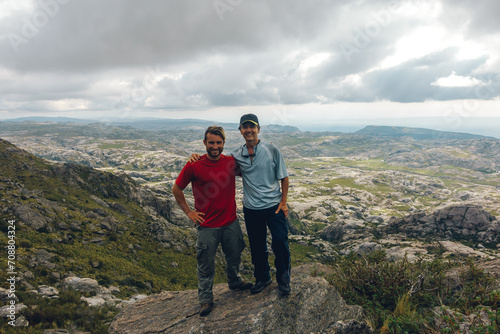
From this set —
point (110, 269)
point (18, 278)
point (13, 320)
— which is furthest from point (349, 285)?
point (110, 269)

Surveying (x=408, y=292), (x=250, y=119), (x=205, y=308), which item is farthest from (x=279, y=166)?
(x=408, y=292)

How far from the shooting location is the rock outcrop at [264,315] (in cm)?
719

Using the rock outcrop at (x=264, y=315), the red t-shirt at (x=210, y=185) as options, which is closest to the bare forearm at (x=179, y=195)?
the red t-shirt at (x=210, y=185)

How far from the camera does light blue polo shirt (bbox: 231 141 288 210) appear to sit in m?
8.09

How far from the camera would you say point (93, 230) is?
4322 centimetres

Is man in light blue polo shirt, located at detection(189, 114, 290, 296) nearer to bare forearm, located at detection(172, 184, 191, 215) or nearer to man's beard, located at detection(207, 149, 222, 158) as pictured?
man's beard, located at detection(207, 149, 222, 158)

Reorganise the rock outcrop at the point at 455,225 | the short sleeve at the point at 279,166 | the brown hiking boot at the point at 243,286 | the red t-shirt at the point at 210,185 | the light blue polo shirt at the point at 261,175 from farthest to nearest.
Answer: the rock outcrop at the point at 455,225
the brown hiking boot at the point at 243,286
the short sleeve at the point at 279,166
the red t-shirt at the point at 210,185
the light blue polo shirt at the point at 261,175

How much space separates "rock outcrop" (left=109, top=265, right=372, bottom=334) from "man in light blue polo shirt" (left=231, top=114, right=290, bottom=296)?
672mm

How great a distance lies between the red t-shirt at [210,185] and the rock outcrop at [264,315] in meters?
3.09

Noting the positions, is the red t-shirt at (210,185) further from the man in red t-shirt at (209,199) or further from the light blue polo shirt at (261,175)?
the light blue polo shirt at (261,175)

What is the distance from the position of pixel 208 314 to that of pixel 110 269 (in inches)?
1162

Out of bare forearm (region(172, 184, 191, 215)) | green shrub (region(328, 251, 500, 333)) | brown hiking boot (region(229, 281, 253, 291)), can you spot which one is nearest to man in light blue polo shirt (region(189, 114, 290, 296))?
bare forearm (region(172, 184, 191, 215))

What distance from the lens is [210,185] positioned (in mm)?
8258

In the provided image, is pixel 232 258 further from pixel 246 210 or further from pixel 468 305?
pixel 468 305
